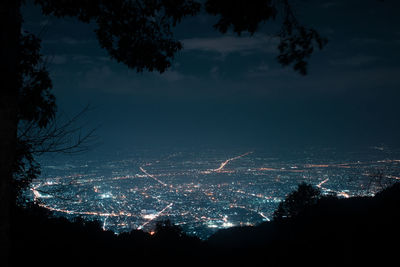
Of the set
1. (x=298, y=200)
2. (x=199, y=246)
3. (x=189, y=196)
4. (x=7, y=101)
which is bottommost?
(x=189, y=196)

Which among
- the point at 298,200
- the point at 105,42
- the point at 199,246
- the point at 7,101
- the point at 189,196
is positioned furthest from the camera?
the point at 189,196

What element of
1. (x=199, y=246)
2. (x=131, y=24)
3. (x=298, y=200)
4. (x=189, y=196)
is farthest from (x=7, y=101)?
(x=189, y=196)

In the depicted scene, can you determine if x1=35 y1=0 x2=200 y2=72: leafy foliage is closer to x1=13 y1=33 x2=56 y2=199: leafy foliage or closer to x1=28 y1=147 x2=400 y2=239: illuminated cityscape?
x1=13 y1=33 x2=56 y2=199: leafy foliage

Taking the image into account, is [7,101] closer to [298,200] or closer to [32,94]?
[32,94]

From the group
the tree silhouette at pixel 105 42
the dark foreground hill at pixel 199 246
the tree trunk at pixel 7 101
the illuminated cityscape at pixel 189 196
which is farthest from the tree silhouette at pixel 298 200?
the tree trunk at pixel 7 101

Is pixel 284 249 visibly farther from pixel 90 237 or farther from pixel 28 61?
pixel 28 61

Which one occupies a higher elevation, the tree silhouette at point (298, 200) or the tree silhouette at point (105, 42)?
the tree silhouette at point (105, 42)

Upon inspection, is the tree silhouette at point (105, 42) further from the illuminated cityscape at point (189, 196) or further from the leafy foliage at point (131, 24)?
the illuminated cityscape at point (189, 196)
